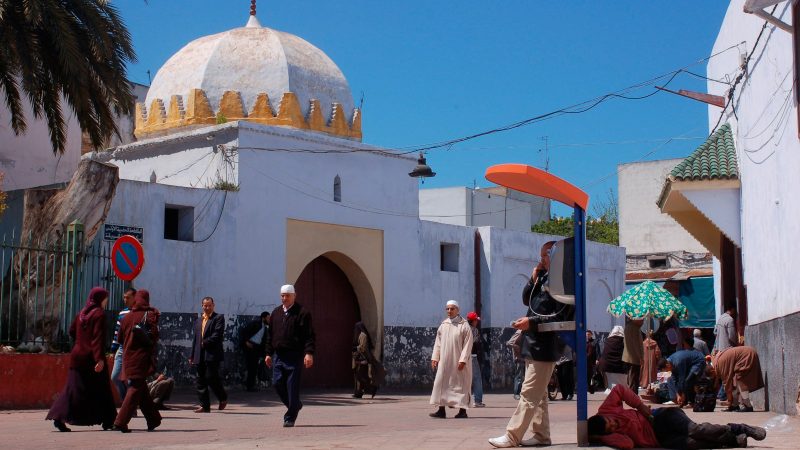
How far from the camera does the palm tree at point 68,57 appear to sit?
613 inches

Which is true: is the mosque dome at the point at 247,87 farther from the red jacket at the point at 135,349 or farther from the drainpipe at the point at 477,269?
the red jacket at the point at 135,349

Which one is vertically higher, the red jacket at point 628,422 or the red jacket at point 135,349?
the red jacket at point 135,349

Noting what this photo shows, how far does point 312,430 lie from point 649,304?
1069 centimetres

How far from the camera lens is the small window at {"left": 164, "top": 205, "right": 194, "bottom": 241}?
849 inches

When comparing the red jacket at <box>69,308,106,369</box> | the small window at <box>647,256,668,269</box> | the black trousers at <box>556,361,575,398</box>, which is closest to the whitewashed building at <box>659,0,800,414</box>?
the black trousers at <box>556,361,575,398</box>

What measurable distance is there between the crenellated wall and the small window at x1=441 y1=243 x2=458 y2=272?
4.51m

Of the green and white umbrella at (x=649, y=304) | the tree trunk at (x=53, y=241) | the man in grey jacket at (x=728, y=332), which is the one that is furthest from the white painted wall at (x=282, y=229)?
the man in grey jacket at (x=728, y=332)

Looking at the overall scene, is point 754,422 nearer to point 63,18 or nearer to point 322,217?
point 63,18

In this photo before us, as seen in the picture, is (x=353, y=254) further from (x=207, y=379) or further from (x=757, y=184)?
(x=757, y=184)

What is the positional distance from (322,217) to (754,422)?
42.8 feet

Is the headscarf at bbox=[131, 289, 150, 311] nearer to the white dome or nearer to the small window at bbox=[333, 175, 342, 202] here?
the white dome

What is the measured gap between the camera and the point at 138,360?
457 inches

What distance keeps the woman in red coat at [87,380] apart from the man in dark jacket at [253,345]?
10.0m

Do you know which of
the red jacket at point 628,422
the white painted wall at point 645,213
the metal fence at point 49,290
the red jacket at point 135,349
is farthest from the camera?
the white painted wall at point 645,213
